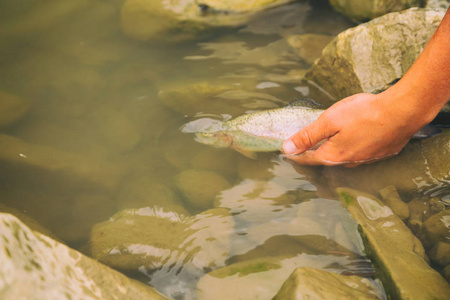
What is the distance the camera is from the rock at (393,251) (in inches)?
82.2

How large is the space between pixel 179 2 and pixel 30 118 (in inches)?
112

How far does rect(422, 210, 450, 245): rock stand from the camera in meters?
2.73

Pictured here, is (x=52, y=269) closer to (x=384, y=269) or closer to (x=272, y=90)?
(x=384, y=269)

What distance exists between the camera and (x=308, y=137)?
3275mm

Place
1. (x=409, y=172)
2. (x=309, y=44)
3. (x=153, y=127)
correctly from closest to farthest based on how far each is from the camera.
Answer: (x=409, y=172) → (x=153, y=127) → (x=309, y=44)

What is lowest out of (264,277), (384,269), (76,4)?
(264,277)

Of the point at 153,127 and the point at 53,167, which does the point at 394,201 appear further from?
the point at 53,167

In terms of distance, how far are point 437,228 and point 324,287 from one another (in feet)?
4.35

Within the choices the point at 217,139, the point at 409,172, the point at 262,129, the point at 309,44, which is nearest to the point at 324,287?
the point at 409,172

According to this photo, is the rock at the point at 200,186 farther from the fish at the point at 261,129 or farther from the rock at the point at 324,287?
the rock at the point at 324,287

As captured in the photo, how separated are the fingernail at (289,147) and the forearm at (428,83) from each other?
36.7 inches

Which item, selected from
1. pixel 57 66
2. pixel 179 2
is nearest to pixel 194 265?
pixel 57 66

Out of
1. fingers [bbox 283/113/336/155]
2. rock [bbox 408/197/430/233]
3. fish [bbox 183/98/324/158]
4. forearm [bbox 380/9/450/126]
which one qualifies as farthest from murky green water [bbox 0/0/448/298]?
forearm [bbox 380/9/450/126]

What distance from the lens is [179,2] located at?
558cm
